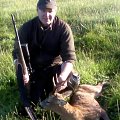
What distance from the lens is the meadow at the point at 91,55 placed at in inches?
223

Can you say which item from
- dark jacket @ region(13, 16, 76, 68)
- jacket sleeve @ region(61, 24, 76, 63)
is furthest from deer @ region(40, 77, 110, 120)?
dark jacket @ region(13, 16, 76, 68)

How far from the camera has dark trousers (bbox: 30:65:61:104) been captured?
5.87 meters

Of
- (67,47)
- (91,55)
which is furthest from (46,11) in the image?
(91,55)

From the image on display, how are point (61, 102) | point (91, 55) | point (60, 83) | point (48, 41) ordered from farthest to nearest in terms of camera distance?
point (91, 55), point (48, 41), point (60, 83), point (61, 102)

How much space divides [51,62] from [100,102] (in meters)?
1.09

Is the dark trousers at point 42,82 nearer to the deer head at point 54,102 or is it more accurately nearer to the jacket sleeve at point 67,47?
the jacket sleeve at point 67,47

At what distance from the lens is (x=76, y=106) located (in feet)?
17.1

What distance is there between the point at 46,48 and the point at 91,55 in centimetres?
150

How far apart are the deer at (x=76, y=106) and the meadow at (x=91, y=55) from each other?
0.25 metres

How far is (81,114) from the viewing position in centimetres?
503

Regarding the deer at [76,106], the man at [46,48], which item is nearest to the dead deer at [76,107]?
the deer at [76,106]

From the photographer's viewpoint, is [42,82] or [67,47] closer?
[67,47]

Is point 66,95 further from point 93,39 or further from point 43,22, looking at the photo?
point 93,39

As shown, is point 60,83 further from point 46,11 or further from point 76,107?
point 46,11
